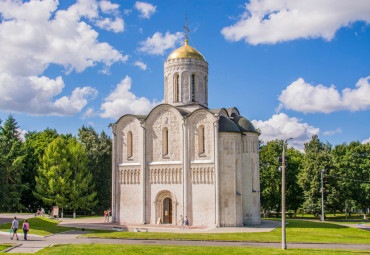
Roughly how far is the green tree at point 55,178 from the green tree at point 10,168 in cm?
348

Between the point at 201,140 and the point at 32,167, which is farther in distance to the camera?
the point at 32,167

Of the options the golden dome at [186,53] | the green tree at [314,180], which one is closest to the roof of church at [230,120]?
the golden dome at [186,53]

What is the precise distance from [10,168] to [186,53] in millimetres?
26007

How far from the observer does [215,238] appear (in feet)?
78.6

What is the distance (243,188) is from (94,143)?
2500 cm

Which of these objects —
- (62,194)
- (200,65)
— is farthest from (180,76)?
(62,194)

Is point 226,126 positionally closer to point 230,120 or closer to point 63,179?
point 230,120

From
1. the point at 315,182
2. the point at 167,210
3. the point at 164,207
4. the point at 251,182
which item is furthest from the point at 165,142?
the point at 315,182

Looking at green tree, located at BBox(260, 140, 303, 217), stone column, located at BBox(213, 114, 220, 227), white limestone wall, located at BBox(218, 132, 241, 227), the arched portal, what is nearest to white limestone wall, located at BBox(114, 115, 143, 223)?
the arched portal

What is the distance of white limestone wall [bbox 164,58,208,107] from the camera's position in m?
37.6

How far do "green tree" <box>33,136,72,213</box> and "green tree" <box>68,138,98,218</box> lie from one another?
0.69m

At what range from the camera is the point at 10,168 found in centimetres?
4634

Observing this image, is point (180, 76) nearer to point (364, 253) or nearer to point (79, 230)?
point (79, 230)

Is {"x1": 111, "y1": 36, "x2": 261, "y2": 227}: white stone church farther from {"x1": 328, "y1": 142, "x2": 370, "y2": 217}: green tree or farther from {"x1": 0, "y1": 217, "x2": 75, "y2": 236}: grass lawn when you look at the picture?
{"x1": 328, "y1": 142, "x2": 370, "y2": 217}: green tree
